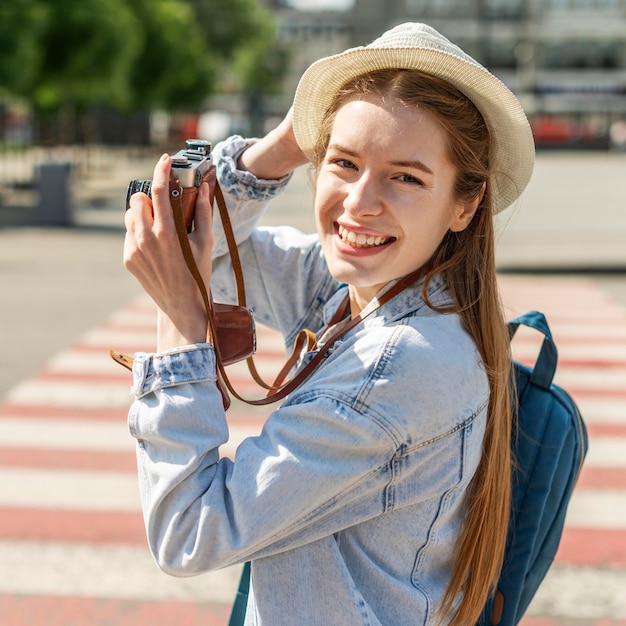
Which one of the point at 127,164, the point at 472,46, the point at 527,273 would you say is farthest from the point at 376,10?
the point at 527,273

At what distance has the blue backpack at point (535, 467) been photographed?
179 centimetres

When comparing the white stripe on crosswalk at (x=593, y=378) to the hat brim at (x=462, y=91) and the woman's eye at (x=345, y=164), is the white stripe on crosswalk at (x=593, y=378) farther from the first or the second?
the woman's eye at (x=345, y=164)

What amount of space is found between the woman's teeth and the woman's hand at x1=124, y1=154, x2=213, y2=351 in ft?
0.78

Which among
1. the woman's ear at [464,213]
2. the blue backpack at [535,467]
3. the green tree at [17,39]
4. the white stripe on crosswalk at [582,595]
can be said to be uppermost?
the woman's ear at [464,213]

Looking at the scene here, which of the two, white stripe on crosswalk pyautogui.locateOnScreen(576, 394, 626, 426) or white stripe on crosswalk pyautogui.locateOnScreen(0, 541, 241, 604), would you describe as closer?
white stripe on crosswalk pyautogui.locateOnScreen(0, 541, 241, 604)

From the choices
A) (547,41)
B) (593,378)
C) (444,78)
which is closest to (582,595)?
(444,78)

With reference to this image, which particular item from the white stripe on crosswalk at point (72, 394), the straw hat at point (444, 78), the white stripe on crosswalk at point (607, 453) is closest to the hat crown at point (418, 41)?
the straw hat at point (444, 78)

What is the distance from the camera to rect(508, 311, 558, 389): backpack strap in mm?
1799

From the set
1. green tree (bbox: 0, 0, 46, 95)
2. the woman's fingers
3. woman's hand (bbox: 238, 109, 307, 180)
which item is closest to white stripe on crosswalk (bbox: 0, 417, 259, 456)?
woman's hand (bbox: 238, 109, 307, 180)

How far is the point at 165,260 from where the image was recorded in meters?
1.51

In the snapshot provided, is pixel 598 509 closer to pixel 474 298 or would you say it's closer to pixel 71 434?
pixel 71 434

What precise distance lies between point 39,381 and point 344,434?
592 centimetres

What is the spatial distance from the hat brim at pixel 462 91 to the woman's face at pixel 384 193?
0.07 metres

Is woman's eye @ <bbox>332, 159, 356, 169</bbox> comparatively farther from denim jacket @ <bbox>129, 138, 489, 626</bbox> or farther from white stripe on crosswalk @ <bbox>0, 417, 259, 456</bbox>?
white stripe on crosswalk @ <bbox>0, 417, 259, 456</bbox>
